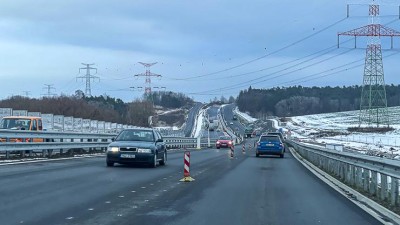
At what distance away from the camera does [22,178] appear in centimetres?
1655

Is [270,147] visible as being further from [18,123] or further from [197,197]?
[197,197]

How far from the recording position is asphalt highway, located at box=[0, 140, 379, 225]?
1048 centimetres

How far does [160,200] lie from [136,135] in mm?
12103

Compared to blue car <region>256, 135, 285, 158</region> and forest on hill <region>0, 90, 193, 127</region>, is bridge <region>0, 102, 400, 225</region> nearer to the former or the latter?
blue car <region>256, 135, 285, 158</region>

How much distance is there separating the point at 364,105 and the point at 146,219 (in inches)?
2249

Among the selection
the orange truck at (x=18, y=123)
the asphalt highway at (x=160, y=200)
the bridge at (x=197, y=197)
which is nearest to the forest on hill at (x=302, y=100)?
the orange truck at (x=18, y=123)

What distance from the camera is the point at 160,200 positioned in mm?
13039

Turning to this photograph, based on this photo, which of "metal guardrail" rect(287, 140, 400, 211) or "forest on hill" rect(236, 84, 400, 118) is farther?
"forest on hill" rect(236, 84, 400, 118)

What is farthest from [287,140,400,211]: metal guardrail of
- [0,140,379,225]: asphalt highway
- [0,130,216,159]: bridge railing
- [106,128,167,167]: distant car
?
[0,130,216,159]: bridge railing

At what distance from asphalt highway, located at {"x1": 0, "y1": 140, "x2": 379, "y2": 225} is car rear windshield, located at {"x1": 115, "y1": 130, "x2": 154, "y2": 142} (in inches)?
202

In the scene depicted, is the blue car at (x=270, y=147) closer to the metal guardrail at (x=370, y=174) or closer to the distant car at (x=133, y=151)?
the metal guardrail at (x=370, y=174)

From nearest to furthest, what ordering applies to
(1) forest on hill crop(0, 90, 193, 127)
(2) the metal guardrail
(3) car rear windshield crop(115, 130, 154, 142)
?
(2) the metal guardrail, (3) car rear windshield crop(115, 130, 154, 142), (1) forest on hill crop(0, 90, 193, 127)

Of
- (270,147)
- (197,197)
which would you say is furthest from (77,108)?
(197,197)

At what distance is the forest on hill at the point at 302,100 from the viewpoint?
389ft
